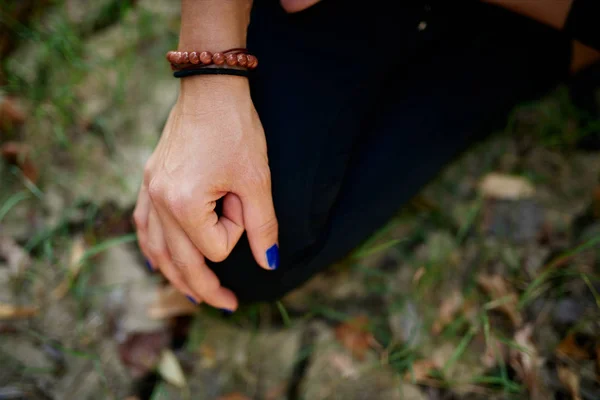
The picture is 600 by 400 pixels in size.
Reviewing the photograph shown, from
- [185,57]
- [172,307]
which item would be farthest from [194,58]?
[172,307]

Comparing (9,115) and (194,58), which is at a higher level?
(194,58)

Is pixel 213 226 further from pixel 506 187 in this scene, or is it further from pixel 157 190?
pixel 506 187

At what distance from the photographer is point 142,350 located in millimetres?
1152

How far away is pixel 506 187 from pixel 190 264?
101 cm

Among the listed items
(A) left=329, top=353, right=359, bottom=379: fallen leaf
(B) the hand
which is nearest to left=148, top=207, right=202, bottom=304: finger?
(B) the hand

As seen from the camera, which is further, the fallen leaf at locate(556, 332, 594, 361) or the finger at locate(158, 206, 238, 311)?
the fallen leaf at locate(556, 332, 594, 361)

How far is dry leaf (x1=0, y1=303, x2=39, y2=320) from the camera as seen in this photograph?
1202 mm

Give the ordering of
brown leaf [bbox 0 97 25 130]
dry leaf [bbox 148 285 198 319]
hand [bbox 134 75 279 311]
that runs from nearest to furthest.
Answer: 1. hand [bbox 134 75 279 311]
2. dry leaf [bbox 148 285 198 319]
3. brown leaf [bbox 0 97 25 130]

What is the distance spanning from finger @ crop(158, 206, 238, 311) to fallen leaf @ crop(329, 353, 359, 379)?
366 mm

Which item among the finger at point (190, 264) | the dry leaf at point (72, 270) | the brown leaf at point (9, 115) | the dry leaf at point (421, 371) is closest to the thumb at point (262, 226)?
the finger at point (190, 264)

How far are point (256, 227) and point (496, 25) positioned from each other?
0.89 metres

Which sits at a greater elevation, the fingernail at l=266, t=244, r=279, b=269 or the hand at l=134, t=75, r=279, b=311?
the hand at l=134, t=75, r=279, b=311

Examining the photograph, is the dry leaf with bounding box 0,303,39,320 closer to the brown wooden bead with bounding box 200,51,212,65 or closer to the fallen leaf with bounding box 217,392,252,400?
the fallen leaf with bounding box 217,392,252,400

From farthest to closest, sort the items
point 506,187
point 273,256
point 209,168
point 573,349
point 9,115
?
point 9,115 → point 506,187 → point 573,349 → point 273,256 → point 209,168
